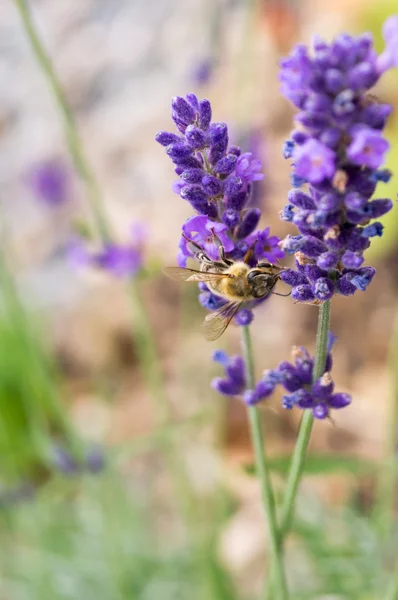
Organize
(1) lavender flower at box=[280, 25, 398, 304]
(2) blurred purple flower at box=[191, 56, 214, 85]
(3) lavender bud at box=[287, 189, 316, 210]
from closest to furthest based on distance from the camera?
(1) lavender flower at box=[280, 25, 398, 304]
(3) lavender bud at box=[287, 189, 316, 210]
(2) blurred purple flower at box=[191, 56, 214, 85]

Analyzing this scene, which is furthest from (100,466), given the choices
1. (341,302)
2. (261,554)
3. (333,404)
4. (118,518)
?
(341,302)

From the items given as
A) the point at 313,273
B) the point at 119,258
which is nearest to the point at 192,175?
the point at 313,273

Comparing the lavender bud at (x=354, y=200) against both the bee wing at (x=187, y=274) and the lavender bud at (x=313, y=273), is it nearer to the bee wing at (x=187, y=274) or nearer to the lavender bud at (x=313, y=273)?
the lavender bud at (x=313, y=273)

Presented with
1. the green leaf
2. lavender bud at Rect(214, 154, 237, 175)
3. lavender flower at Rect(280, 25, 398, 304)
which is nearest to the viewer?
lavender flower at Rect(280, 25, 398, 304)

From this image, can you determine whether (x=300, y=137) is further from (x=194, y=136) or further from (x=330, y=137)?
(x=194, y=136)

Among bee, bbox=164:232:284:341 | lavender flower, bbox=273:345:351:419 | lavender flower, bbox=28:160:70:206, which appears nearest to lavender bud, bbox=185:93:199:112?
bee, bbox=164:232:284:341

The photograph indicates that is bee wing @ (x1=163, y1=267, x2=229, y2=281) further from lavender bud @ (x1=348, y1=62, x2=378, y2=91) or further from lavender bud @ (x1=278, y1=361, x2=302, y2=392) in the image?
lavender bud @ (x1=348, y1=62, x2=378, y2=91)

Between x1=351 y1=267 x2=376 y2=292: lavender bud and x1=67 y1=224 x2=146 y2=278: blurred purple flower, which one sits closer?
x1=351 y1=267 x2=376 y2=292: lavender bud

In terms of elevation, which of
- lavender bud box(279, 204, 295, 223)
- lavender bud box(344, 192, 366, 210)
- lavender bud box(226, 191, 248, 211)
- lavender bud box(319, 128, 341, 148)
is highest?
lavender bud box(319, 128, 341, 148)
